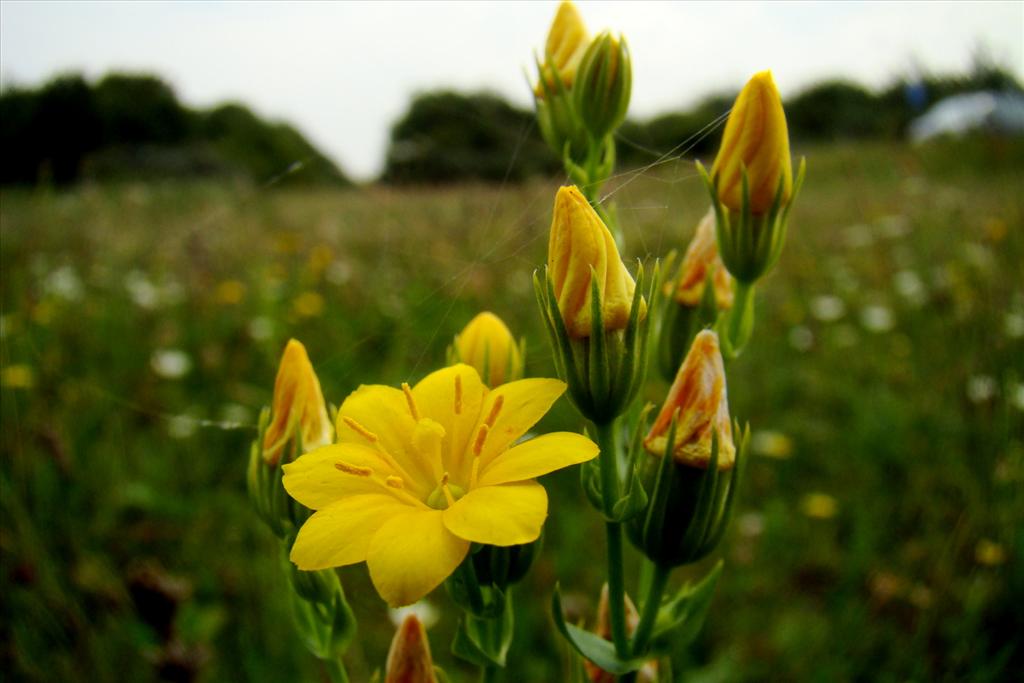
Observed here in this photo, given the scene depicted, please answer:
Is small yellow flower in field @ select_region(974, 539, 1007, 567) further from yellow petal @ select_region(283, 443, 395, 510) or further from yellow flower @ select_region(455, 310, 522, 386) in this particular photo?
yellow petal @ select_region(283, 443, 395, 510)

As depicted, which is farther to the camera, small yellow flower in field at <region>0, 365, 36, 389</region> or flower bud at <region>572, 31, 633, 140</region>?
small yellow flower in field at <region>0, 365, 36, 389</region>

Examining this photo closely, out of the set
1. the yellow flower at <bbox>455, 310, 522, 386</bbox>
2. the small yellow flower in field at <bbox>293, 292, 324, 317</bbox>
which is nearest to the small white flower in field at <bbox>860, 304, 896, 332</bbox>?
the small yellow flower in field at <bbox>293, 292, 324, 317</bbox>

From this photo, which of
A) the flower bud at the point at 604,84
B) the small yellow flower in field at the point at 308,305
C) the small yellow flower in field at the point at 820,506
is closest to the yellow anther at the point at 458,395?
the flower bud at the point at 604,84

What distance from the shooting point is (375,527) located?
0.83m

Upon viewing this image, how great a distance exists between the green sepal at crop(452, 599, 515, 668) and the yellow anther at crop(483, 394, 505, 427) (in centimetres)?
28

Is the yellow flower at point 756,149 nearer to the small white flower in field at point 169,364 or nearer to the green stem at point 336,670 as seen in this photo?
the green stem at point 336,670

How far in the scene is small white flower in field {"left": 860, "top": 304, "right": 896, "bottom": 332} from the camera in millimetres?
4875

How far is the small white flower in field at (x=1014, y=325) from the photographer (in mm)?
3846

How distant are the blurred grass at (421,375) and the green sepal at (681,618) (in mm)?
551

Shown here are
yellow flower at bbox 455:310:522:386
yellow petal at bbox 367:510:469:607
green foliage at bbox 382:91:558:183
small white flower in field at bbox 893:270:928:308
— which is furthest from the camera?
small white flower in field at bbox 893:270:928:308

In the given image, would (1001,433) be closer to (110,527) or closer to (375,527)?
(375,527)

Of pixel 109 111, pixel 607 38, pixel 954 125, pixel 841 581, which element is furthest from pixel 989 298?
pixel 954 125

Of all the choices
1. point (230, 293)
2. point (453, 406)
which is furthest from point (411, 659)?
point (230, 293)

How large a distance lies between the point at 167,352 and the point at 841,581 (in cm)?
345
